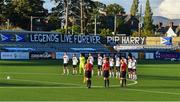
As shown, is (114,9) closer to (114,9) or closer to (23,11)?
(114,9)

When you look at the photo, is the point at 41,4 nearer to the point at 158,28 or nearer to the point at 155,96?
the point at 158,28

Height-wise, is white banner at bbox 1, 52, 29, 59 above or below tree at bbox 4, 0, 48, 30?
below

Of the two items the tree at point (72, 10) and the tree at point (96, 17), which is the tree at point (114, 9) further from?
the tree at point (72, 10)

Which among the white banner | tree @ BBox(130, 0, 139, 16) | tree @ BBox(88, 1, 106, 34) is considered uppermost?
tree @ BBox(130, 0, 139, 16)

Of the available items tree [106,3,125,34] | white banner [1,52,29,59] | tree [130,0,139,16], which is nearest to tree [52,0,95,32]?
tree [106,3,125,34]

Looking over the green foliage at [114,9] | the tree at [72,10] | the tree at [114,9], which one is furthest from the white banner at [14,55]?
the green foliage at [114,9]

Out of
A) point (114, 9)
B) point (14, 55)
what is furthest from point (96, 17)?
point (14, 55)

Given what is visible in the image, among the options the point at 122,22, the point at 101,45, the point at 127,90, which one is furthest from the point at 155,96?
the point at 122,22

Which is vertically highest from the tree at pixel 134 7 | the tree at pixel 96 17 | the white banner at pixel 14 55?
the tree at pixel 134 7

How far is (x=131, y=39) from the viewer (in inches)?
4690

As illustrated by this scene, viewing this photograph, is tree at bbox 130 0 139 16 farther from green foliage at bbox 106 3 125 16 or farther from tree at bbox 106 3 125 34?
green foliage at bbox 106 3 125 16

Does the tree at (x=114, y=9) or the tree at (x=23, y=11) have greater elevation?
the tree at (x=114, y=9)

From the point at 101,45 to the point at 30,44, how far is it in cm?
1552

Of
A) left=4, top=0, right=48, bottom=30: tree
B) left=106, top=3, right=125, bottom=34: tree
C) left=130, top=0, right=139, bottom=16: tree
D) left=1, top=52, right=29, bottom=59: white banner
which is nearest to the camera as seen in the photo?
left=1, top=52, right=29, bottom=59: white banner
